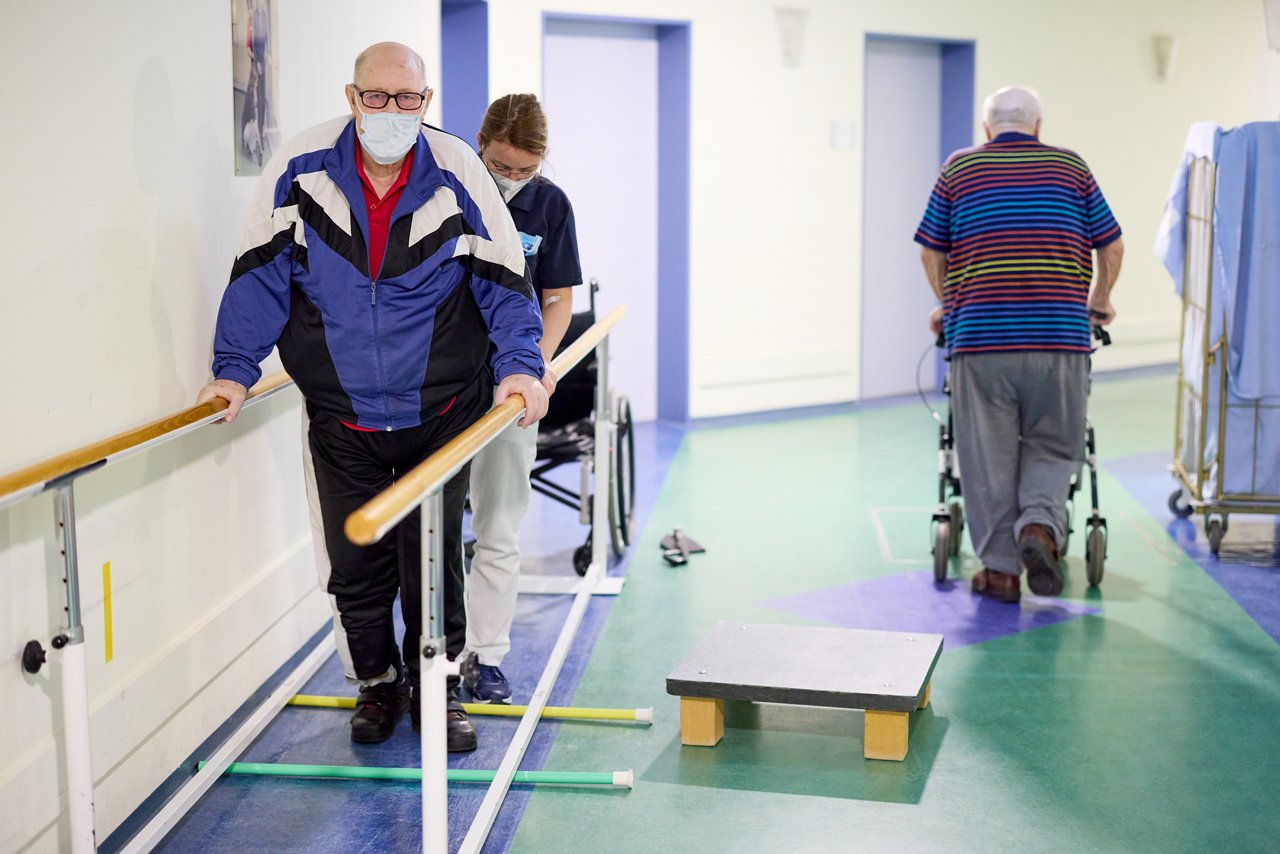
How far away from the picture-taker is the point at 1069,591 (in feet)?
15.2

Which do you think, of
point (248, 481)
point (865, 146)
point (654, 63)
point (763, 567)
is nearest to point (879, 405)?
point (865, 146)

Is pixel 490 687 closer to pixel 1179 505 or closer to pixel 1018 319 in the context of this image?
pixel 1018 319

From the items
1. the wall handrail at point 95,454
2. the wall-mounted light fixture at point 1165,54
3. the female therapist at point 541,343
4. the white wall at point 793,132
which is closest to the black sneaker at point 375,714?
the female therapist at point 541,343

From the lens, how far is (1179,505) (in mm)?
5672

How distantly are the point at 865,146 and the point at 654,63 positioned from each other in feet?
5.09

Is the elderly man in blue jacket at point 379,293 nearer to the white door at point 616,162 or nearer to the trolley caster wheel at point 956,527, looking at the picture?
the trolley caster wheel at point 956,527

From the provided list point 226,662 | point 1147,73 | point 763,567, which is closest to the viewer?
point 226,662

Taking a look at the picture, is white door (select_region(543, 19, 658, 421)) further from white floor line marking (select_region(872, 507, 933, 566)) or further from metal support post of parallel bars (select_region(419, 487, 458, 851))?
metal support post of parallel bars (select_region(419, 487, 458, 851))

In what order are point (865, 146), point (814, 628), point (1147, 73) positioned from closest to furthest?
point (814, 628)
point (865, 146)
point (1147, 73)

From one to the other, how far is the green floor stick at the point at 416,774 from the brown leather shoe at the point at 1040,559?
1775 millimetres

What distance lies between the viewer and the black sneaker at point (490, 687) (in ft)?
11.7

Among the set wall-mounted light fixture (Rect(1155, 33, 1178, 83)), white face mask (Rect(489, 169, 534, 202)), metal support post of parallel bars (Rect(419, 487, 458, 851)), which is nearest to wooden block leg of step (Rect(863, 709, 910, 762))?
metal support post of parallel bars (Rect(419, 487, 458, 851))

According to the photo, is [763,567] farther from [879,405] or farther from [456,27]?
[879,405]

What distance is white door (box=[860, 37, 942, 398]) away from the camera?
8969mm
